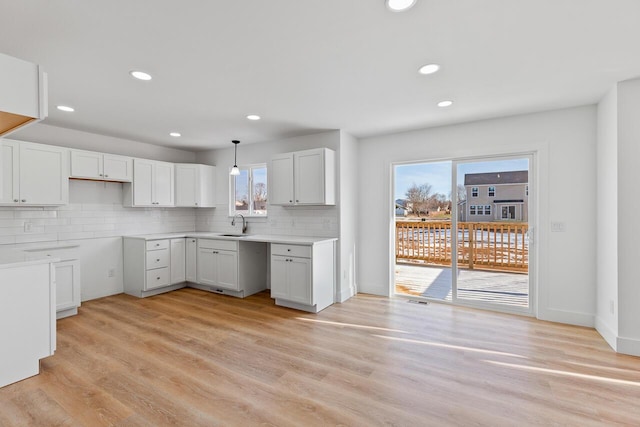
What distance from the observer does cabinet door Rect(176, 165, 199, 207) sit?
5262 mm

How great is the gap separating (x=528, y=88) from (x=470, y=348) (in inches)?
99.0

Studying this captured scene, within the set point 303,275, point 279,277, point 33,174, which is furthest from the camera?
point 279,277

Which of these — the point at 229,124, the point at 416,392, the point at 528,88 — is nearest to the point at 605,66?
the point at 528,88

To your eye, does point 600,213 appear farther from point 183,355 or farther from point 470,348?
point 183,355

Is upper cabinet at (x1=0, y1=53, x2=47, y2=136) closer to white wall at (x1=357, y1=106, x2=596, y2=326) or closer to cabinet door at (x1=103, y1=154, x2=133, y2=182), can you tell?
cabinet door at (x1=103, y1=154, x2=133, y2=182)

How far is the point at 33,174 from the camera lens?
362 cm

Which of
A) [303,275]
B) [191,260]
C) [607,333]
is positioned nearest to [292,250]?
[303,275]

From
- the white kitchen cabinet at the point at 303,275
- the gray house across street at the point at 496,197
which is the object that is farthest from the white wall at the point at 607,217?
the white kitchen cabinet at the point at 303,275

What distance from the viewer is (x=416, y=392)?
85.2 inches

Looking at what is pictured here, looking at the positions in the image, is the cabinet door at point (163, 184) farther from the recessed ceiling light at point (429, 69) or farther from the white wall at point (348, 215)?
the recessed ceiling light at point (429, 69)

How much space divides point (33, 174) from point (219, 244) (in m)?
2.36

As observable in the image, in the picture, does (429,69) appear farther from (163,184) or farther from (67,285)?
(67,285)

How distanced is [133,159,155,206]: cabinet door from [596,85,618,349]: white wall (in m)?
5.85

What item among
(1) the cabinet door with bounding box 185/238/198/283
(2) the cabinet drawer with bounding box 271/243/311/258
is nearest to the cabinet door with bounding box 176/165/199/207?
(1) the cabinet door with bounding box 185/238/198/283
